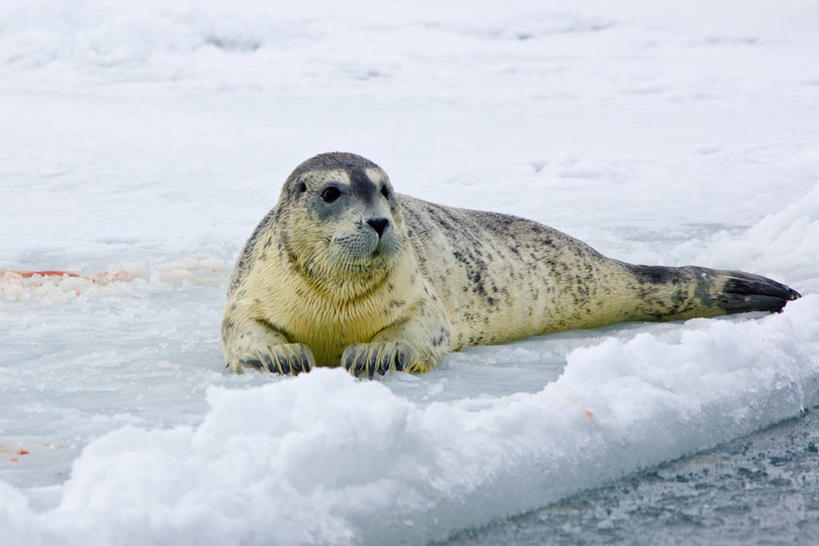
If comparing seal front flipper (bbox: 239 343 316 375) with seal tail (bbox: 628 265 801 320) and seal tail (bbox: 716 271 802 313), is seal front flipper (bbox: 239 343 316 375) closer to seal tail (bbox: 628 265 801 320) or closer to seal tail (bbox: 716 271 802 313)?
seal tail (bbox: 628 265 801 320)

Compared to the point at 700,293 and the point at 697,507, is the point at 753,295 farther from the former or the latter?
the point at 697,507

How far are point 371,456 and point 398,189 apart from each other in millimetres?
5962

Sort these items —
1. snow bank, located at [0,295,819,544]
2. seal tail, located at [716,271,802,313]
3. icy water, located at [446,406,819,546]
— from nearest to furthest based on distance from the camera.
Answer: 1. snow bank, located at [0,295,819,544]
2. icy water, located at [446,406,819,546]
3. seal tail, located at [716,271,802,313]

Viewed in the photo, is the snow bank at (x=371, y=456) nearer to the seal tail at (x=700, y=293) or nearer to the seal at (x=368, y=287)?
the seal at (x=368, y=287)

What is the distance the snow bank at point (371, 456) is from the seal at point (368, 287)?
0.69m

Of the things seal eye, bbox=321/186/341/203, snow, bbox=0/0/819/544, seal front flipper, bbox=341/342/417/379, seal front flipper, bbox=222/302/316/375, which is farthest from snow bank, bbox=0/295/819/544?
seal eye, bbox=321/186/341/203

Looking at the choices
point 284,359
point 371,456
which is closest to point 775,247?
point 284,359

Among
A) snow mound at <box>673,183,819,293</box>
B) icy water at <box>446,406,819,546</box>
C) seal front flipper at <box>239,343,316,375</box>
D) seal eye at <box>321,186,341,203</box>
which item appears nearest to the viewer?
icy water at <box>446,406,819,546</box>

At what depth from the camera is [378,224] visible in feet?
10.7

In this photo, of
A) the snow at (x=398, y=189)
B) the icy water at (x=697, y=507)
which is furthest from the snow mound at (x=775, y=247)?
the icy water at (x=697, y=507)

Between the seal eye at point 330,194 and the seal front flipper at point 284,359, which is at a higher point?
the seal eye at point 330,194

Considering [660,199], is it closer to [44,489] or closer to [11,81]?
[44,489]

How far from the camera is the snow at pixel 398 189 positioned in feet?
6.79

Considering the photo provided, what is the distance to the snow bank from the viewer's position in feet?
6.13
